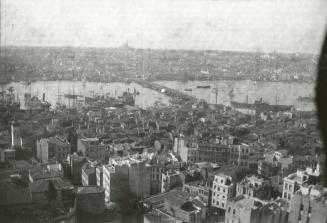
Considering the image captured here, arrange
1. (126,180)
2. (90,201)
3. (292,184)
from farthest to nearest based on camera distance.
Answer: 1. (126,180)
2. (292,184)
3. (90,201)

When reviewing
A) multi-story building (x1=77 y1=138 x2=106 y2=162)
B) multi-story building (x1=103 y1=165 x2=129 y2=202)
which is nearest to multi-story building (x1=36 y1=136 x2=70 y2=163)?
multi-story building (x1=77 y1=138 x2=106 y2=162)

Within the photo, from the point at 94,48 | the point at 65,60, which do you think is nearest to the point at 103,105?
the point at 65,60

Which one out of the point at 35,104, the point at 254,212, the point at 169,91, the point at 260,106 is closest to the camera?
the point at 254,212

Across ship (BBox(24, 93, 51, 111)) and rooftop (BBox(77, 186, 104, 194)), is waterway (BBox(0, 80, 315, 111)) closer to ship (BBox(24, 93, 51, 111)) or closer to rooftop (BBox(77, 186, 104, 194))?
ship (BBox(24, 93, 51, 111))

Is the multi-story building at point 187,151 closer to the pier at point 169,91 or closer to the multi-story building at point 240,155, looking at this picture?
the multi-story building at point 240,155

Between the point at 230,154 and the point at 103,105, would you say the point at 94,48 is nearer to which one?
the point at 230,154

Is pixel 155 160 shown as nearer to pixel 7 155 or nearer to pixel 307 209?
pixel 7 155

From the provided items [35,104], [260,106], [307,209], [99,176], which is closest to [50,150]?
[99,176]
